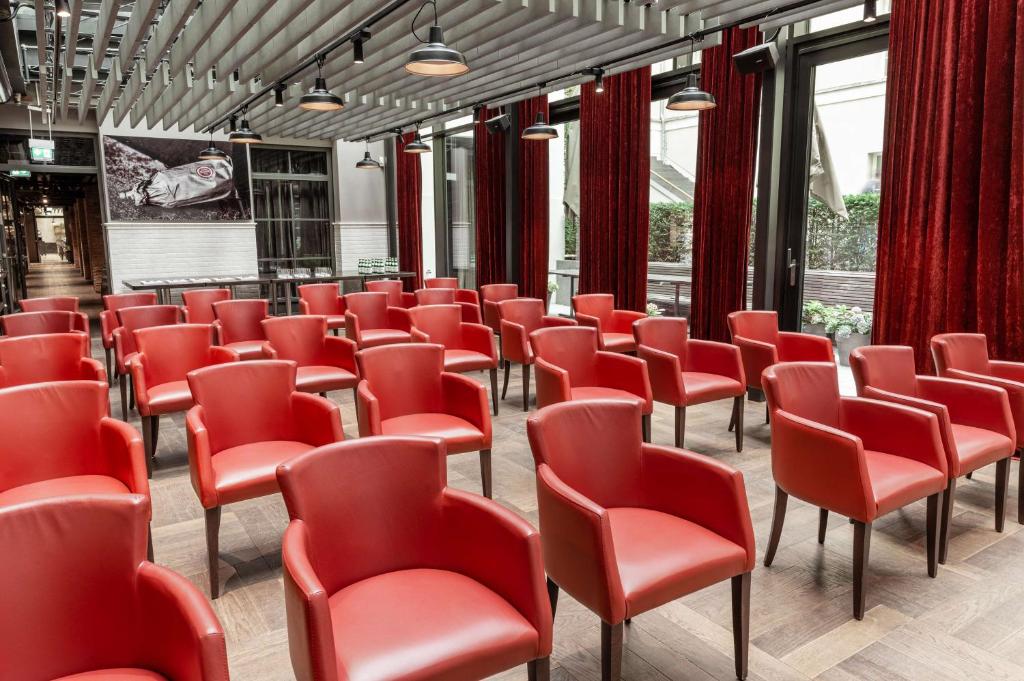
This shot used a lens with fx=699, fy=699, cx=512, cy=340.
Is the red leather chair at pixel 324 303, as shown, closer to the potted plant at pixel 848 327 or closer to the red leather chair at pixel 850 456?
the potted plant at pixel 848 327

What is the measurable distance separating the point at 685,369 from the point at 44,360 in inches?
169

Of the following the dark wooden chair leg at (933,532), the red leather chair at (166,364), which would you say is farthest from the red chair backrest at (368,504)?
the red leather chair at (166,364)

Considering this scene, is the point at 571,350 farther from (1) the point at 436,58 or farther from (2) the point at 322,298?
(2) the point at 322,298

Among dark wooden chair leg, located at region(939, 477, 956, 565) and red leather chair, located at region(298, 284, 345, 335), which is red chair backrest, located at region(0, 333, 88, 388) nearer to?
red leather chair, located at region(298, 284, 345, 335)

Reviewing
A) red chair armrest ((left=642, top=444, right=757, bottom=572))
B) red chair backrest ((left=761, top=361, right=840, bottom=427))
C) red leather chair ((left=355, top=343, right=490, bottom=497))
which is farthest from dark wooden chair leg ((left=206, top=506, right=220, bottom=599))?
red chair backrest ((left=761, top=361, right=840, bottom=427))

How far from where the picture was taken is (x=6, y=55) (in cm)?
725

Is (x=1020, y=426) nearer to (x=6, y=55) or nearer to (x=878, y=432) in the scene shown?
(x=878, y=432)

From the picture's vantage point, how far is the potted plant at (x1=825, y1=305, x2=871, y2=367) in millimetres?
5869

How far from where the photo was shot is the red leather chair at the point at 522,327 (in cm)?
594

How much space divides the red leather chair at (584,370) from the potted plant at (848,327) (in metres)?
2.61

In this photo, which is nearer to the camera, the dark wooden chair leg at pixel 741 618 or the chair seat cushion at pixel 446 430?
the dark wooden chair leg at pixel 741 618

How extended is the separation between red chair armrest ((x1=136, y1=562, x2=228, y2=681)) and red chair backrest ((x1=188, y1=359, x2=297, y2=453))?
1633 mm

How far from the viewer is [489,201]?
1017 cm

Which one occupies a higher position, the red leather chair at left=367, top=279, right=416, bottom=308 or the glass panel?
the glass panel
